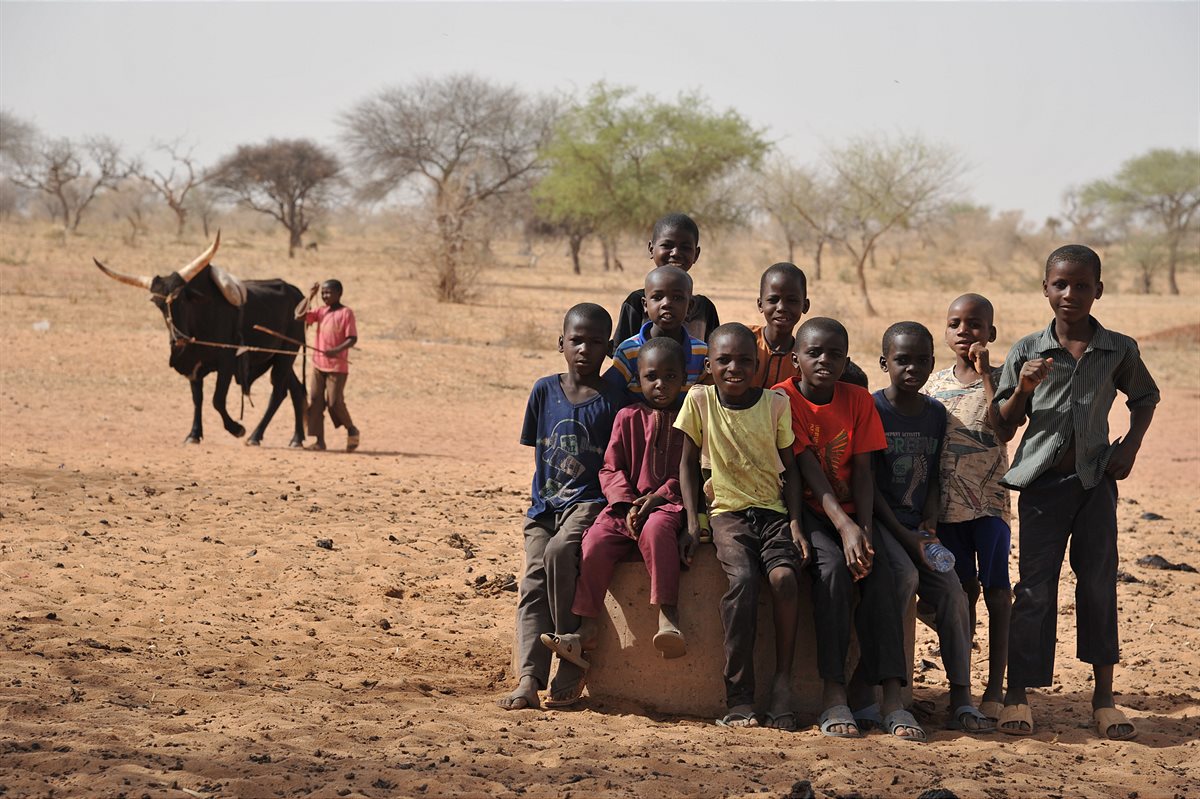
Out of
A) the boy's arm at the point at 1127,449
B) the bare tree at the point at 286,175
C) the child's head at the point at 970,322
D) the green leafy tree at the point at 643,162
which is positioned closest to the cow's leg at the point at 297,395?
the child's head at the point at 970,322

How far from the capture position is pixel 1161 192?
3944 centimetres

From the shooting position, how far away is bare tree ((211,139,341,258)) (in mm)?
37531

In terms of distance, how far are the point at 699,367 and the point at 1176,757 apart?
82.7 inches

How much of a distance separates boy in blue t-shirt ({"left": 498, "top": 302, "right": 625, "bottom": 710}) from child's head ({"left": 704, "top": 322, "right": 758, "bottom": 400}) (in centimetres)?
49

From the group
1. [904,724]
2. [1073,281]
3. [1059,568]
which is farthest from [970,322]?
[904,724]

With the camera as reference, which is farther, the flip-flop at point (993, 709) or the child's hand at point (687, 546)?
the flip-flop at point (993, 709)

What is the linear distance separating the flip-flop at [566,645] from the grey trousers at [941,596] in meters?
1.08

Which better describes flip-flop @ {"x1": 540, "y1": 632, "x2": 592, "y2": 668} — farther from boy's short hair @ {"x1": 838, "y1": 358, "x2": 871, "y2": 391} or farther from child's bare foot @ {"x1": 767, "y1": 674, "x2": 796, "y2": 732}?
boy's short hair @ {"x1": 838, "y1": 358, "x2": 871, "y2": 391}

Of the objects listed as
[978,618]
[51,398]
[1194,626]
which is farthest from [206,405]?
[1194,626]

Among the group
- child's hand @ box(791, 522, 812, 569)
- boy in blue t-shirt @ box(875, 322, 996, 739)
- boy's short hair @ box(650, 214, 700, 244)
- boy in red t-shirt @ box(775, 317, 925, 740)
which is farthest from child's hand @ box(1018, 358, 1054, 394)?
boy's short hair @ box(650, 214, 700, 244)

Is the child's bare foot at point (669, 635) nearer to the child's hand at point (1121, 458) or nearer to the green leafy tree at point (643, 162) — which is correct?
the child's hand at point (1121, 458)

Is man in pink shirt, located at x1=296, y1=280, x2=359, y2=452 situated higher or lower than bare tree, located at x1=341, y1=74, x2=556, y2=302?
lower

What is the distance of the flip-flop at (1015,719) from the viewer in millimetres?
4215

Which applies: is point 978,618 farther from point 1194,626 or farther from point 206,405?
point 206,405
